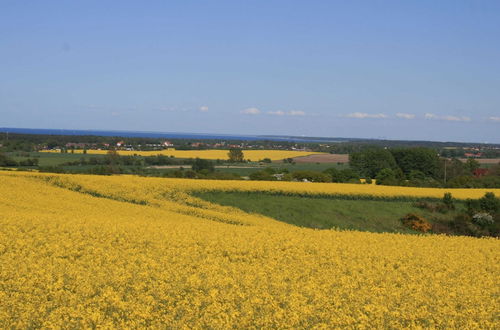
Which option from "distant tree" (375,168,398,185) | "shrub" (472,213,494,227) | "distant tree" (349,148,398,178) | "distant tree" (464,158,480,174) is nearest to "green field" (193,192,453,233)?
"shrub" (472,213,494,227)

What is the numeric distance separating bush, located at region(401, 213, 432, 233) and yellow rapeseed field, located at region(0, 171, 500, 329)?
13573mm

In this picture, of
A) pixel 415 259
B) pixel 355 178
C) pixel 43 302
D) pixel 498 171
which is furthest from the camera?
pixel 498 171

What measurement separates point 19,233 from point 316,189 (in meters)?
27.0

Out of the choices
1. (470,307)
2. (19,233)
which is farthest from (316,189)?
(470,307)

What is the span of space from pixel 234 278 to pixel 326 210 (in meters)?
24.8

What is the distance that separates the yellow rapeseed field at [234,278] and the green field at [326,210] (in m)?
13.1

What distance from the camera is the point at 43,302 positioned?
9.59 m

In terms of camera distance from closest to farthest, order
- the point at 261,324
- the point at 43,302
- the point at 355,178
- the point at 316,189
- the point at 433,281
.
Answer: the point at 261,324 < the point at 43,302 < the point at 433,281 < the point at 316,189 < the point at 355,178

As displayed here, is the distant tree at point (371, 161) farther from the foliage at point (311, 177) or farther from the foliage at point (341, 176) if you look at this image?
the foliage at point (311, 177)

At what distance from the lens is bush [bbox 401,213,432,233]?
34094 millimetres

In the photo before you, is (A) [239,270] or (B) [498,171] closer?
(A) [239,270]

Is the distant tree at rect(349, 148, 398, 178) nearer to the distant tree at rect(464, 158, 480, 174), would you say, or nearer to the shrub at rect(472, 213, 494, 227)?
the distant tree at rect(464, 158, 480, 174)

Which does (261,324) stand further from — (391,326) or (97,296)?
(97,296)

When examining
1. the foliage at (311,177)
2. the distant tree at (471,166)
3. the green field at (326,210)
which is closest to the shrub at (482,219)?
the green field at (326,210)
